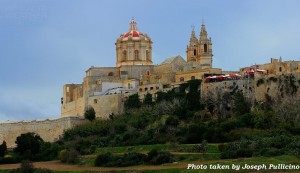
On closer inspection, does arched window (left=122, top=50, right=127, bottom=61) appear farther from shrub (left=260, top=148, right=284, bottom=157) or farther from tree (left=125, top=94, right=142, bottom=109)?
shrub (left=260, top=148, right=284, bottom=157)

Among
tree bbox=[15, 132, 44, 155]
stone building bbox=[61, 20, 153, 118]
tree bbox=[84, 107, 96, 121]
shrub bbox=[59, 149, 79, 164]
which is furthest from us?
stone building bbox=[61, 20, 153, 118]

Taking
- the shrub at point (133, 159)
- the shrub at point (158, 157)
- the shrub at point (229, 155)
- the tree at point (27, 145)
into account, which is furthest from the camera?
the tree at point (27, 145)

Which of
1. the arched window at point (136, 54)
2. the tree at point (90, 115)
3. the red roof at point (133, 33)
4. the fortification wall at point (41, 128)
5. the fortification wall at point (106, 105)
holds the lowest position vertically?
the fortification wall at point (41, 128)

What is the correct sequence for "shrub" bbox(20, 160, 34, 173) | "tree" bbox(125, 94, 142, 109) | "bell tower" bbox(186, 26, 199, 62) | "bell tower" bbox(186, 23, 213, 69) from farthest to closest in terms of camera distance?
"bell tower" bbox(186, 26, 199, 62) < "bell tower" bbox(186, 23, 213, 69) < "tree" bbox(125, 94, 142, 109) < "shrub" bbox(20, 160, 34, 173)

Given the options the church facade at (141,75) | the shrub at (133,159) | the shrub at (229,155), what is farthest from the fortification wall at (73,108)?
the shrub at (229,155)

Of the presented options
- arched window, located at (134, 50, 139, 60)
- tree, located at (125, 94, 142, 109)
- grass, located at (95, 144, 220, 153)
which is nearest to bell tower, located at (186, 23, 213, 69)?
arched window, located at (134, 50, 139, 60)

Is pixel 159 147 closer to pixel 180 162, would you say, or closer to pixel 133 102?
pixel 180 162

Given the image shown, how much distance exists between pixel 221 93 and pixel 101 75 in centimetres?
1490

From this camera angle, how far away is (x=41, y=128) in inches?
2876

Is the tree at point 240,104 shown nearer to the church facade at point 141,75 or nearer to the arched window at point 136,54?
the church facade at point 141,75

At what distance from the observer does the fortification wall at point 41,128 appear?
235 ft

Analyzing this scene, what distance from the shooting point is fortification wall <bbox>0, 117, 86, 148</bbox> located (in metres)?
71.6

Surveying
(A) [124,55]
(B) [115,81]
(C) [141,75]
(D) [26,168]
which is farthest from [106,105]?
(D) [26,168]

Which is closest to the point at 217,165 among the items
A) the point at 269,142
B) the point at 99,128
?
the point at 269,142
